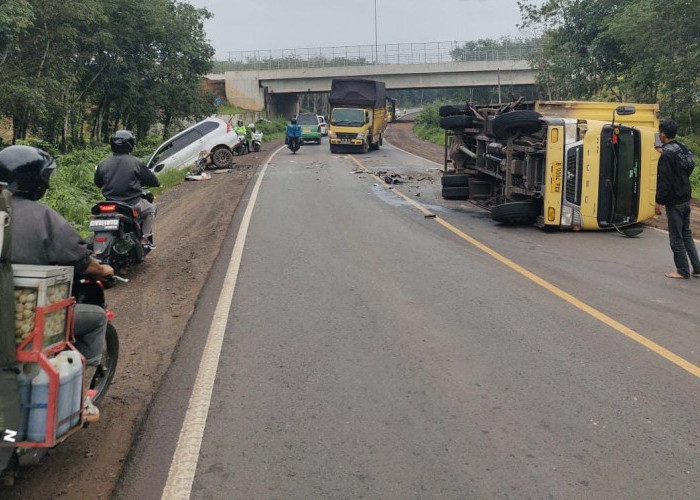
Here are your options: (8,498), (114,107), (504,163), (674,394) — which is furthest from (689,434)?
(114,107)

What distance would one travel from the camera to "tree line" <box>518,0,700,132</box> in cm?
2633

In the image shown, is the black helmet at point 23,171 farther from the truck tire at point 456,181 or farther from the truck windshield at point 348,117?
the truck windshield at point 348,117

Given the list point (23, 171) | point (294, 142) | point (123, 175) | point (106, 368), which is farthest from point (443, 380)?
point (294, 142)

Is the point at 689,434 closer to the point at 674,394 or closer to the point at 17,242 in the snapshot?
the point at 674,394

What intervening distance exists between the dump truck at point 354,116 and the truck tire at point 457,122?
1908 centimetres

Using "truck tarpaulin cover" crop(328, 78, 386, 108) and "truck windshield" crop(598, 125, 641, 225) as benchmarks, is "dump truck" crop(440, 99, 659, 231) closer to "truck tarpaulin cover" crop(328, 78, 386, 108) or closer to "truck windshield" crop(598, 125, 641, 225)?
"truck windshield" crop(598, 125, 641, 225)

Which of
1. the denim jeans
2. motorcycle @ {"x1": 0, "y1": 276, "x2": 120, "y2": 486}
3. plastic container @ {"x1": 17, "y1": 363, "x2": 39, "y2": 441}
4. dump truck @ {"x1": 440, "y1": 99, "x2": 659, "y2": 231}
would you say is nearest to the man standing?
dump truck @ {"x1": 440, "y1": 99, "x2": 659, "y2": 231}

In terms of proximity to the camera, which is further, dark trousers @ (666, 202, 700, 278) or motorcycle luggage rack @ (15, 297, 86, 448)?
dark trousers @ (666, 202, 700, 278)

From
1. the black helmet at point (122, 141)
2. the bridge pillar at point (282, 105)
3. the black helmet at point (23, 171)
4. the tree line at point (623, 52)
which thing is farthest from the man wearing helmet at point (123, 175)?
the bridge pillar at point (282, 105)

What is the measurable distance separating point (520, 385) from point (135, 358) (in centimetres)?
316

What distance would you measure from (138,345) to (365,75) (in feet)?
191

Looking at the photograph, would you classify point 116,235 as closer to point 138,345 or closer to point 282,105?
point 138,345

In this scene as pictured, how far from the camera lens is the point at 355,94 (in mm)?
37906

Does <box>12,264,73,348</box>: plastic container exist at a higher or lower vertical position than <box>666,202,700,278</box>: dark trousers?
higher
